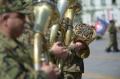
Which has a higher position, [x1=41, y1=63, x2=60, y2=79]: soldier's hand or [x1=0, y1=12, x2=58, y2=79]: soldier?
[x1=0, y1=12, x2=58, y2=79]: soldier

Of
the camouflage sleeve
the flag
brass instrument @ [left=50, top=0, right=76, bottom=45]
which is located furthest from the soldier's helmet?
the flag

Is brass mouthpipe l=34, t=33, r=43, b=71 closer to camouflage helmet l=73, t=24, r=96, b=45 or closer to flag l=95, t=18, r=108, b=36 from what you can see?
camouflage helmet l=73, t=24, r=96, b=45

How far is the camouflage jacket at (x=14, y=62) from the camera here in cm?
338

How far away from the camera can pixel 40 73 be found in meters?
3.45

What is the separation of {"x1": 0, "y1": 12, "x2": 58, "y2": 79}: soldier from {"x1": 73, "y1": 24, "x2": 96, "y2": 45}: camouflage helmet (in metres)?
2.46

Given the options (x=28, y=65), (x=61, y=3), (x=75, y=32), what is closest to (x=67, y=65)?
(x=75, y=32)

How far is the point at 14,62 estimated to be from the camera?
3404 mm

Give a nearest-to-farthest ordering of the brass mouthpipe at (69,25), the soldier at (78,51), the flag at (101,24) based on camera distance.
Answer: the brass mouthpipe at (69,25) → the soldier at (78,51) → the flag at (101,24)

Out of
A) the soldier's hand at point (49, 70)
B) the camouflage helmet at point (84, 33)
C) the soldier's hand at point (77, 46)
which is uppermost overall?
the soldier's hand at point (49, 70)

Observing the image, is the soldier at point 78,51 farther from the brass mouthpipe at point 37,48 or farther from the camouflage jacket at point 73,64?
the brass mouthpipe at point 37,48

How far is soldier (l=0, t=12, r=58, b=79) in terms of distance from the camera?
3383 mm

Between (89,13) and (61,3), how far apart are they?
82938 millimetres

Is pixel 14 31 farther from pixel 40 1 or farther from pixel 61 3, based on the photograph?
pixel 61 3

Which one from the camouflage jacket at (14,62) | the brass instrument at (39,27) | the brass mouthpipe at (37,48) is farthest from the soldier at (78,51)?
the camouflage jacket at (14,62)
